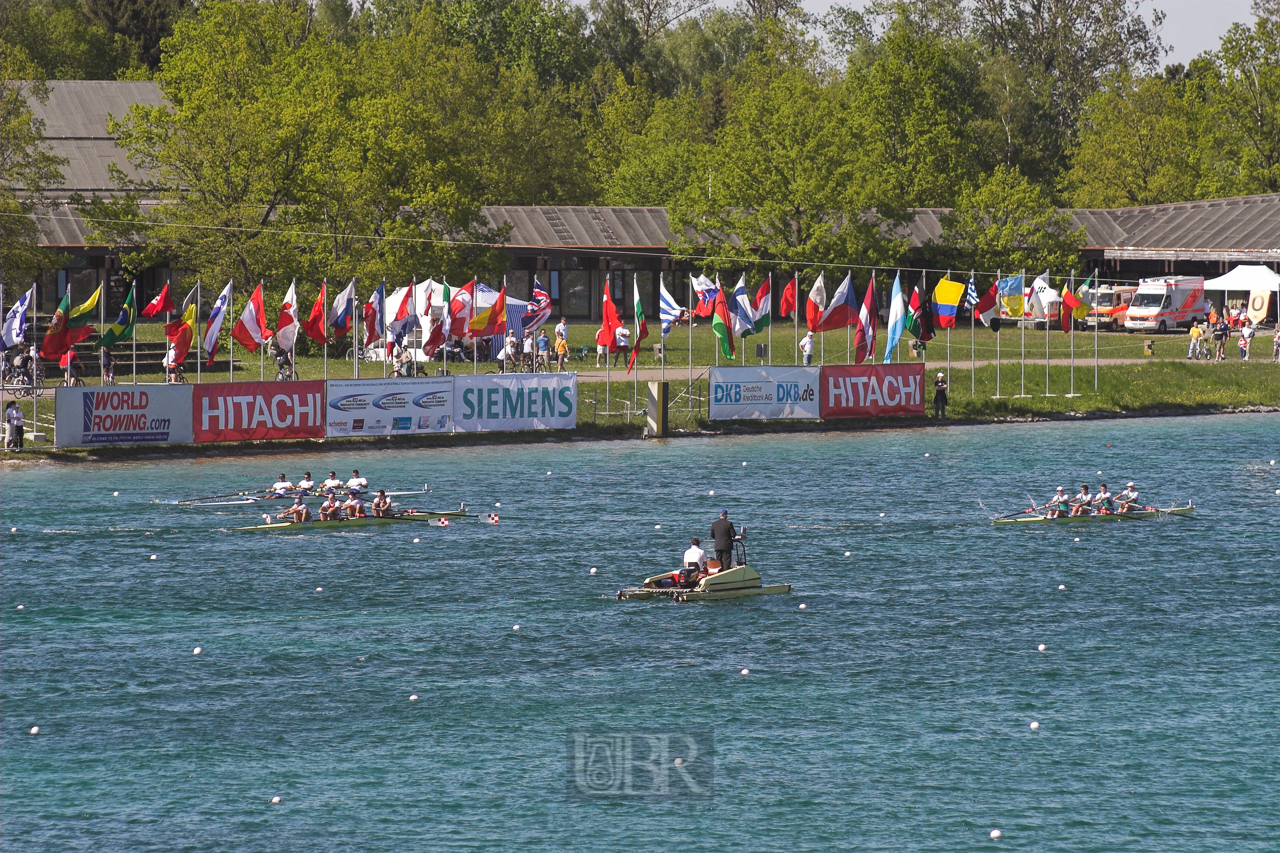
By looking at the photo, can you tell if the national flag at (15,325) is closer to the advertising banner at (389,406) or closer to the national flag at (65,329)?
the national flag at (65,329)

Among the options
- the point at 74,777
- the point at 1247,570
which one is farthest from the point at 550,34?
the point at 74,777

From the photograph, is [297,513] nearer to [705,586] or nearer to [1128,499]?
[705,586]

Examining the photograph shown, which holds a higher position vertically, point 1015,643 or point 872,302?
point 872,302

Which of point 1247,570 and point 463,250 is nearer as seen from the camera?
point 1247,570

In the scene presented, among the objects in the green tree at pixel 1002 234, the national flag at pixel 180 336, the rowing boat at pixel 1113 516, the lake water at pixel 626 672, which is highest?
the green tree at pixel 1002 234

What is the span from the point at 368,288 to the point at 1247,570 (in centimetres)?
4935

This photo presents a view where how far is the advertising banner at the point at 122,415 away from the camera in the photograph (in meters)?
58.9

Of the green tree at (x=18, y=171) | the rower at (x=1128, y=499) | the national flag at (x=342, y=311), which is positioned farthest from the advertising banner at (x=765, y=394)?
the green tree at (x=18, y=171)

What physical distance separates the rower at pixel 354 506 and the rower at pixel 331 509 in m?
0.24

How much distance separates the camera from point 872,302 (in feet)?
231

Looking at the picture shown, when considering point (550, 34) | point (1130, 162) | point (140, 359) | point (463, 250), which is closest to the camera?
point (140, 359)

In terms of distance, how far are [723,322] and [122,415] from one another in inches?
1034

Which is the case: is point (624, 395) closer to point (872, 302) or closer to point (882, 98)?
point (872, 302)

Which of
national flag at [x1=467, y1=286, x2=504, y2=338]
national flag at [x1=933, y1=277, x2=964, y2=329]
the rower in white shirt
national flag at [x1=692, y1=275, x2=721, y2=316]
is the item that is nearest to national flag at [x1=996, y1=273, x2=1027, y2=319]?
national flag at [x1=933, y1=277, x2=964, y2=329]
